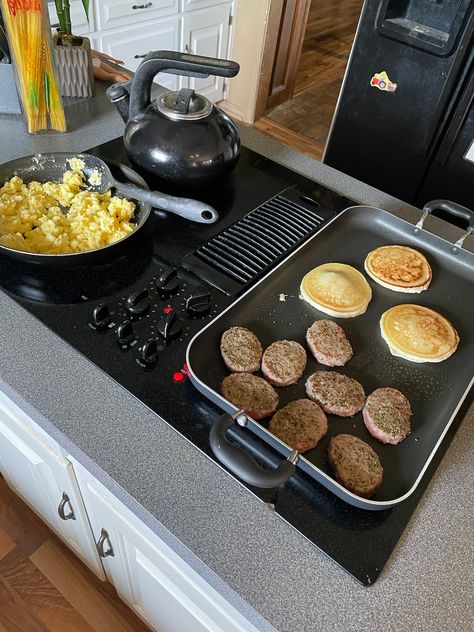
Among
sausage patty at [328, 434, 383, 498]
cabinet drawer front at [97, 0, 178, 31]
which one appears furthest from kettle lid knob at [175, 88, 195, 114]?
cabinet drawer front at [97, 0, 178, 31]

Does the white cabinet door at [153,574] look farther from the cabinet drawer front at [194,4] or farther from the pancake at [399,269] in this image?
the cabinet drawer front at [194,4]

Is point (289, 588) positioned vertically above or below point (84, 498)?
above

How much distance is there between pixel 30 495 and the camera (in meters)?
1.18

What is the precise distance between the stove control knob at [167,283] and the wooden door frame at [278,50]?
2451mm

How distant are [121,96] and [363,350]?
0.71 metres

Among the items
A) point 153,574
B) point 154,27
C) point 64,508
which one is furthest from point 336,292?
point 154,27

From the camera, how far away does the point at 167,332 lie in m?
0.76

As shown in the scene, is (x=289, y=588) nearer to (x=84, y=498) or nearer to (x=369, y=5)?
(x=84, y=498)

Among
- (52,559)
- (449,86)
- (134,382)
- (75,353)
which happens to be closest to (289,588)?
(134,382)

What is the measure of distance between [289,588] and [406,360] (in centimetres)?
42

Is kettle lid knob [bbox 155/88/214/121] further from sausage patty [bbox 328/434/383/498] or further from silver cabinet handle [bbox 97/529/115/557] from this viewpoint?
silver cabinet handle [bbox 97/529/115/557]

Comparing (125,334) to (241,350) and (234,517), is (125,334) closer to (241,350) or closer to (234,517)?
(241,350)

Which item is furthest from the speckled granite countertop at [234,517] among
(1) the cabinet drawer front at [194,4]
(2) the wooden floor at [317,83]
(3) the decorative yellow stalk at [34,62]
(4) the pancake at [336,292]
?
(2) the wooden floor at [317,83]

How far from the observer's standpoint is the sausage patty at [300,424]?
654 millimetres
